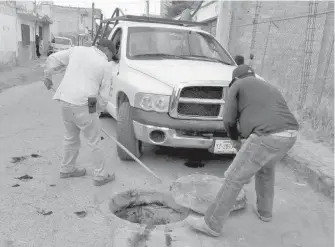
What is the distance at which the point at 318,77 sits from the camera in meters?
7.43

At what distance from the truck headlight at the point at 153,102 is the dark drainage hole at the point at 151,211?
114 cm

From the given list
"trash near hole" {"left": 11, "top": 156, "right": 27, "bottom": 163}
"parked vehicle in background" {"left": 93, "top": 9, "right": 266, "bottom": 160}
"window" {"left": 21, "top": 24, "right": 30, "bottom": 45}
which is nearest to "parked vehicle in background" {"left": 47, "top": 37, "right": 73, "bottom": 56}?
"window" {"left": 21, "top": 24, "right": 30, "bottom": 45}

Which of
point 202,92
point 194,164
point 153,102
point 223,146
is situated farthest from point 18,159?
point 223,146

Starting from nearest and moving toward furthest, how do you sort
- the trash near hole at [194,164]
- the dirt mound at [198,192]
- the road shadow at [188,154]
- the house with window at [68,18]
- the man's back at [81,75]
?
the dirt mound at [198,192] < the man's back at [81,75] < the trash near hole at [194,164] < the road shadow at [188,154] < the house with window at [68,18]

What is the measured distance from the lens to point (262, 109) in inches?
124

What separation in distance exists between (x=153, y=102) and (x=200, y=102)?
0.61m

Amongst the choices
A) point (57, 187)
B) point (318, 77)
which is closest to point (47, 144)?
point (57, 187)

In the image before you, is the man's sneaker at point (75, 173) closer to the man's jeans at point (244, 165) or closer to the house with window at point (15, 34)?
the man's jeans at point (244, 165)

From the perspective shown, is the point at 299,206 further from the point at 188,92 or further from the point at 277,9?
the point at 277,9

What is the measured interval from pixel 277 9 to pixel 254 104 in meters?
9.82

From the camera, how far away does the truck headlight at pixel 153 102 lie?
458 centimetres

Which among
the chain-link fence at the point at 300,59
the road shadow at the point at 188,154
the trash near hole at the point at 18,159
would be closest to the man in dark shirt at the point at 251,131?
the road shadow at the point at 188,154

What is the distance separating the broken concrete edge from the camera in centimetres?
441

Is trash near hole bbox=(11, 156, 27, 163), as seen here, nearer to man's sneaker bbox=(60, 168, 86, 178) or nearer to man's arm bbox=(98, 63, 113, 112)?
man's sneaker bbox=(60, 168, 86, 178)
